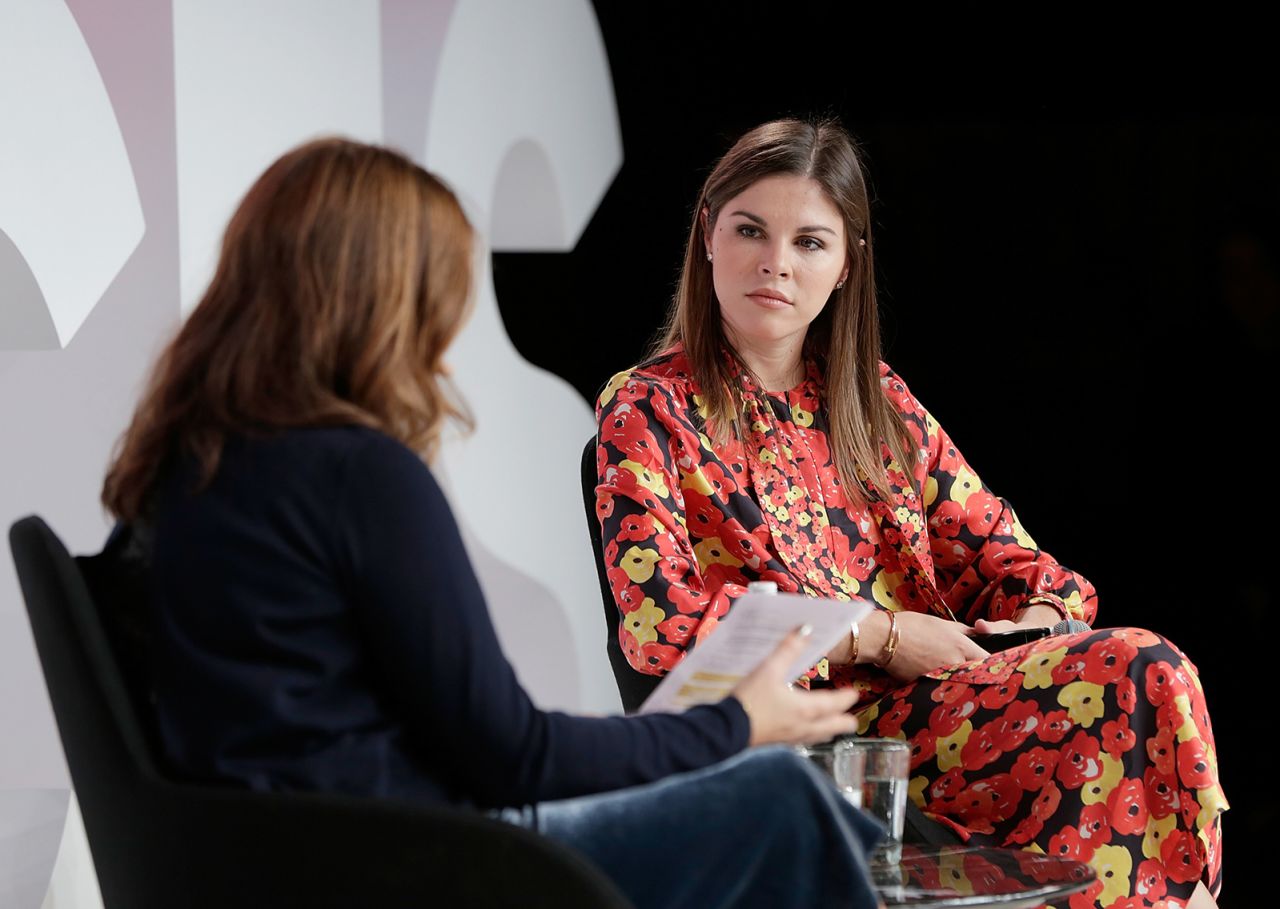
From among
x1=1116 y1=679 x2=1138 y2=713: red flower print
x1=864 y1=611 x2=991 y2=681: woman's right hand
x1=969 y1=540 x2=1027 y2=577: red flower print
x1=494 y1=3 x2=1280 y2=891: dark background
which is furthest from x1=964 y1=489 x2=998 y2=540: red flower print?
x1=494 y1=3 x2=1280 y2=891: dark background

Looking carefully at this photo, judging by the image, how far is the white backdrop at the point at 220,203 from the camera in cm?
299

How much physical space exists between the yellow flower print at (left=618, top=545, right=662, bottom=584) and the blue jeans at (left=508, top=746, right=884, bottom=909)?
2.54 ft

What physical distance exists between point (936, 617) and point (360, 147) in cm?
136

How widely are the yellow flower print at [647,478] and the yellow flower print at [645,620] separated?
17 cm

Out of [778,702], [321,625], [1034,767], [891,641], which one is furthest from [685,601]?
[321,625]

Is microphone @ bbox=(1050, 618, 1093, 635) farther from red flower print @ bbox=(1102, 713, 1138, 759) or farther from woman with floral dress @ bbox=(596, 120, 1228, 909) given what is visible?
red flower print @ bbox=(1102, 713, 1138, 759)

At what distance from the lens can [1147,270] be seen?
4.12 m

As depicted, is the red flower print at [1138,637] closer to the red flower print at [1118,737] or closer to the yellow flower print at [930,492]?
the red flower print at [1118,737]

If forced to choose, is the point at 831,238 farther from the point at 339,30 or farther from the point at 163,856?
the point at 339,30

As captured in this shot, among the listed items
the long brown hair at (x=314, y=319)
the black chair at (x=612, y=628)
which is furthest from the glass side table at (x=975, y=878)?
the long brown hair at (x=314, y=319)

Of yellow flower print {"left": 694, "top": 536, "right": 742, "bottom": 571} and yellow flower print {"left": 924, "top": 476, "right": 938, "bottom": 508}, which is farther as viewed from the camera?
yellow flower print {"left": 924, "top": 476, "right": 938, "bottom": 508}

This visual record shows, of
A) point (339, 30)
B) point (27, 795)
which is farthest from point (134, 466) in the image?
point (339, 30)

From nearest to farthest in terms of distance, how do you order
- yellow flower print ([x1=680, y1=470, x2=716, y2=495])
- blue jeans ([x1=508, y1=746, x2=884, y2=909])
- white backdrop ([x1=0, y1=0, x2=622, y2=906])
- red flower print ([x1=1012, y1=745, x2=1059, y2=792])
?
blue jeans ([x1=508, y1=746, x2=884, y2=909]) → red flower print ([x1=1012, y1=745, x2=1059, y2=792]) → yellow flower print ([x1=680, y1=470, x2=716, y2=495]) → white backdrop ([x1=0, y1=0, x2=622, y2=906])

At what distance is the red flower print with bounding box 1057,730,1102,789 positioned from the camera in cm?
200
